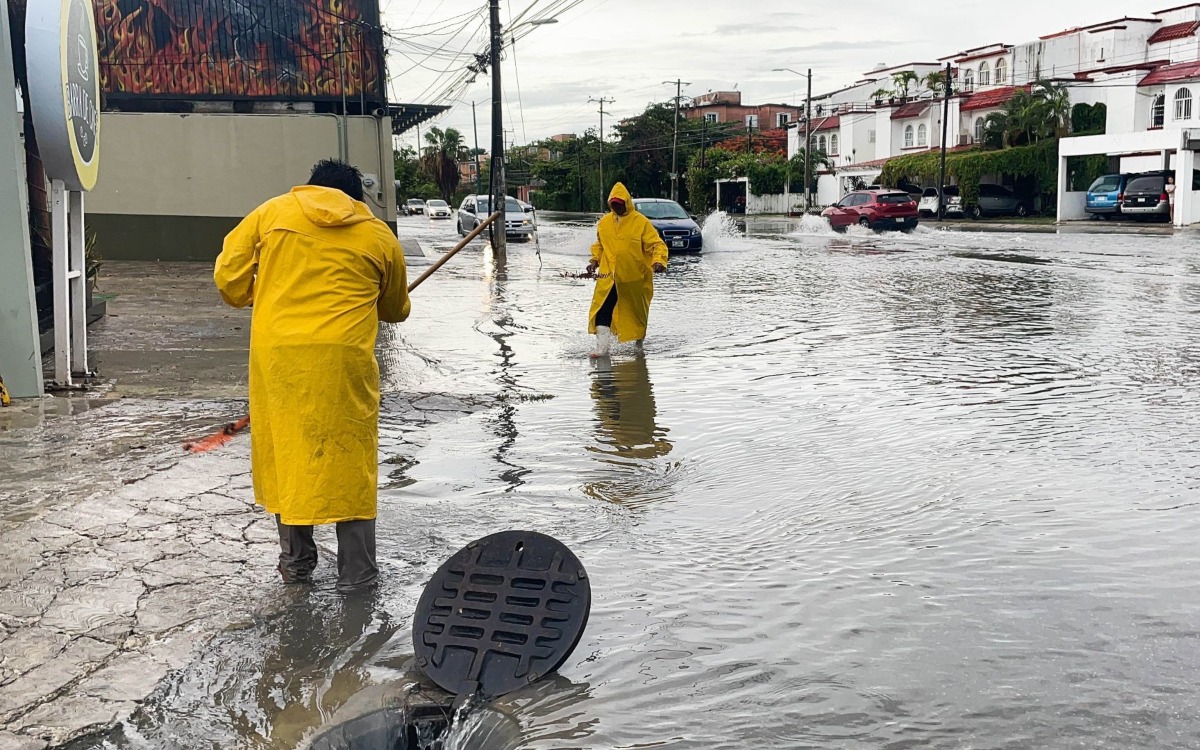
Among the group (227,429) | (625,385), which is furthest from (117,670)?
(625,385)

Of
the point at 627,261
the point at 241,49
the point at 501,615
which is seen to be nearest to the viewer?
the point at 501,615

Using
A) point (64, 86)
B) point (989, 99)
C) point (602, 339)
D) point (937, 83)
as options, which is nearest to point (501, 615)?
point (64, 86)

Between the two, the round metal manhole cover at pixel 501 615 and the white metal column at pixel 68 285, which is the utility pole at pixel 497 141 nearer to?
the white metal column at pixel 68 285

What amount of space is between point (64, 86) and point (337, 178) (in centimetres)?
401

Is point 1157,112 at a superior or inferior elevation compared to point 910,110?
inferior

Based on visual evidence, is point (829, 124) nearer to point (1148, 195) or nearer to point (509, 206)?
point (1148, 195)

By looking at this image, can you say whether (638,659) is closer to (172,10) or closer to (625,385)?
(625,385)

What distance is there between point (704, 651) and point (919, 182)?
55.2 meters

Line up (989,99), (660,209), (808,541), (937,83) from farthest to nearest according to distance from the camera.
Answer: (937,83) → (989,99) → (660,209) → (808,541)

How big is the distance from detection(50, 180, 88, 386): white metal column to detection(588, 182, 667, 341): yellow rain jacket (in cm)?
441

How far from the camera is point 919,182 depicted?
5591cm

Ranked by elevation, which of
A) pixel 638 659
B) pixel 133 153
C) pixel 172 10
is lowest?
pixel 638 659

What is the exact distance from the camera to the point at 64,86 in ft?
24.2

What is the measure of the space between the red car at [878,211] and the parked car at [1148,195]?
25.6 feet
